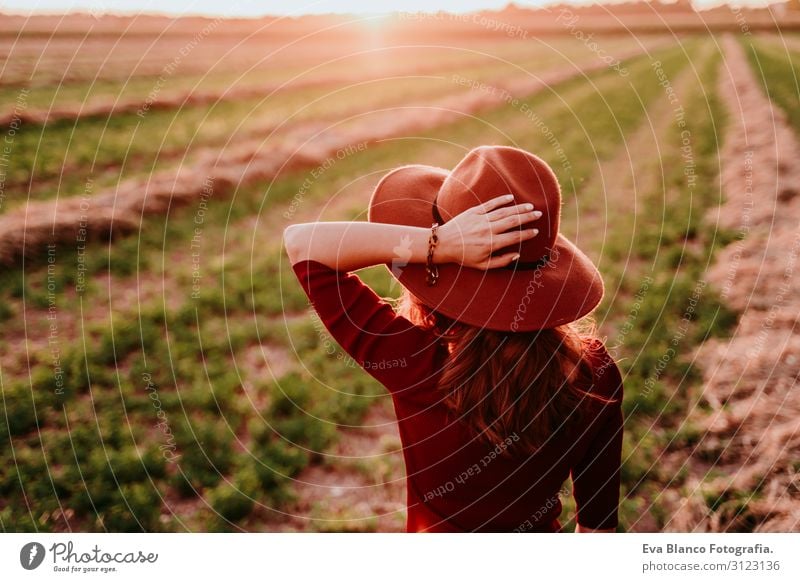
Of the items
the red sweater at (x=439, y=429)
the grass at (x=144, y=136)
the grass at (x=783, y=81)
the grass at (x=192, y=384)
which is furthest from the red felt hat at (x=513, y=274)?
the grass at (x=783, y=81)

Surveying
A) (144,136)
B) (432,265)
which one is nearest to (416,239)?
(432,265)

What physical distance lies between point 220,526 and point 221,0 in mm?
2614

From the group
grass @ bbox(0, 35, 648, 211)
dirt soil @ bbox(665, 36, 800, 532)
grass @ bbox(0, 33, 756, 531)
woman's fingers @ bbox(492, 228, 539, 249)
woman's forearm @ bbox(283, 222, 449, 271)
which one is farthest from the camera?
grass @ bbox(0, 35, 648, 211)

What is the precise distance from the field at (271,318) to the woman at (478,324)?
1.73 meters

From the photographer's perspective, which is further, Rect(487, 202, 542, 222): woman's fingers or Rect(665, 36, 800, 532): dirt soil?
Rect(665, 36, 800, 532): dirt soil

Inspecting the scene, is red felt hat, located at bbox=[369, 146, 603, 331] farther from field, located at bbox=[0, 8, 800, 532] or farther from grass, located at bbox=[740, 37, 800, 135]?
grass, located at bbox=[740, 37, 800, 135]

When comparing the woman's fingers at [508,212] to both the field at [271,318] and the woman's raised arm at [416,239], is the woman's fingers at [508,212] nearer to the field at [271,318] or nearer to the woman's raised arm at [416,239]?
the woman's raised arm at [416,239]

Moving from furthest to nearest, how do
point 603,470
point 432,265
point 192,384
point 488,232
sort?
point 192,384, point 603,470, point 432,265, point 488,232

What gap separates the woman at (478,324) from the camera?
144 centimetres

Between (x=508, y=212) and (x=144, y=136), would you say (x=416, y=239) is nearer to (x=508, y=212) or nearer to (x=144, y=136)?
(x=508, y=212)

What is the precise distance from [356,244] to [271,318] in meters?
3.82

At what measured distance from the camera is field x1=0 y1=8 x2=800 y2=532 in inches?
126

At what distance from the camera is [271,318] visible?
521cm

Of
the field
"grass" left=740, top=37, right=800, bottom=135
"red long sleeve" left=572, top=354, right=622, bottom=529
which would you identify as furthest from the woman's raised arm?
"grass" left=740, top=37, right=800, bottom=135
